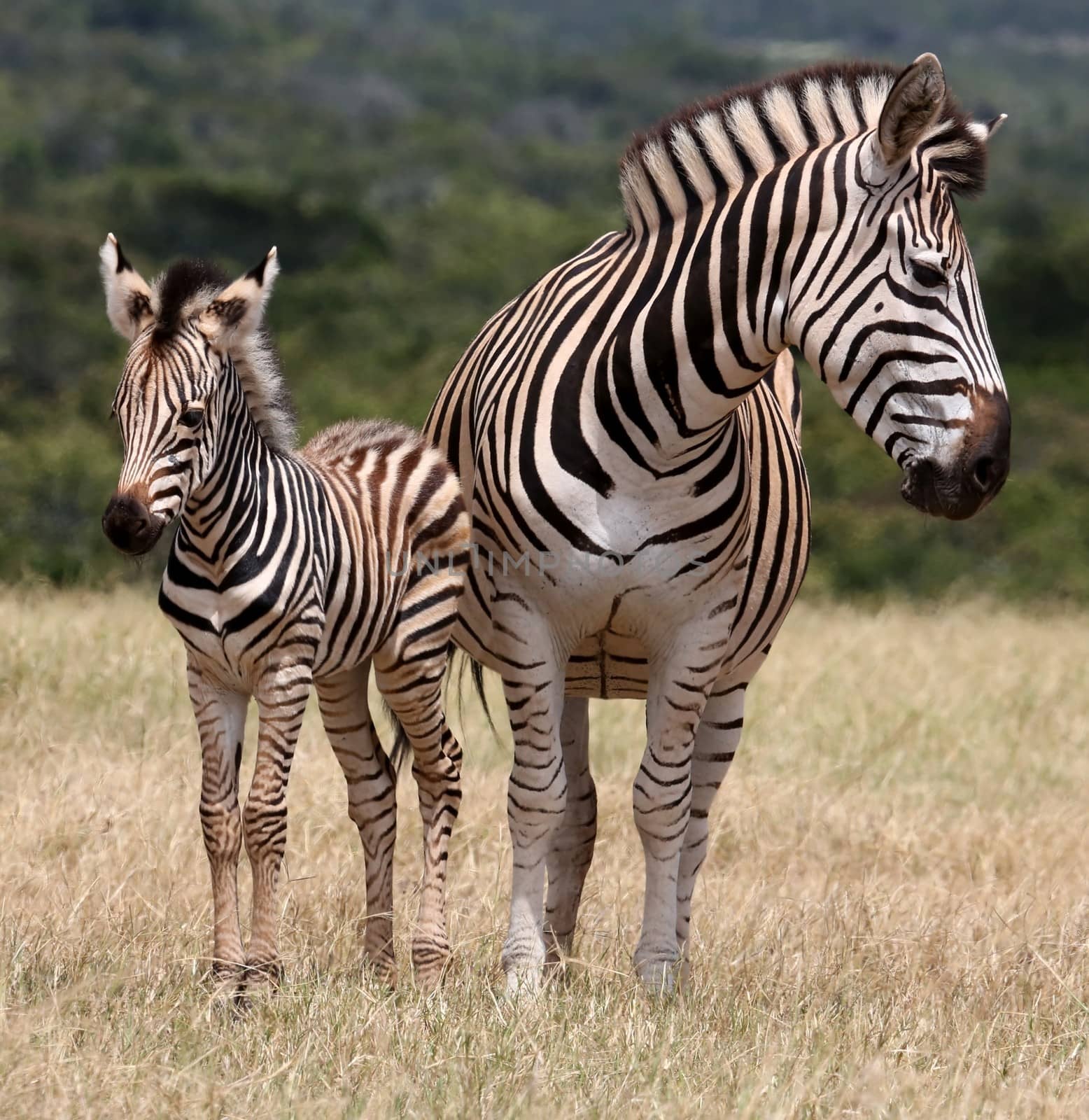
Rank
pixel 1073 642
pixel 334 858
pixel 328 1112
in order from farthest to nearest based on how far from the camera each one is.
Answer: pixel 1073 642 < pixel 334 858 < pixel 328 1112

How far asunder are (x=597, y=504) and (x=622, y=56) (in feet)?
366

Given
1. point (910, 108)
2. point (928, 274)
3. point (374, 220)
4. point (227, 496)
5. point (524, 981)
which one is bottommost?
point (524, 981)

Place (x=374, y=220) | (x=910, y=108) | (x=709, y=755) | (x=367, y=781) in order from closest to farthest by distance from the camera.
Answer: (x=910, y=108) → (x=367, y=781) → (x=709, y=755) → (x=374, y=220)

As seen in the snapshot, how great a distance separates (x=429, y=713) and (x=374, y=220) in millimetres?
33456

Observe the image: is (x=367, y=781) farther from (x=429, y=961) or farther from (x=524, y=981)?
(x=524, y=981)

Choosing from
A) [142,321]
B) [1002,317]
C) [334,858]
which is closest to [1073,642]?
[334,858]

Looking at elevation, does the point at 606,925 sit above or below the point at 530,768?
below

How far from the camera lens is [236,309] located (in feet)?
15.5

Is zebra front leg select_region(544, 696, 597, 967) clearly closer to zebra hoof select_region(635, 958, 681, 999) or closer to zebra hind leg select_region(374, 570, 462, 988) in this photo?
zebra hind leg select_region(374, 570, 462, 988)

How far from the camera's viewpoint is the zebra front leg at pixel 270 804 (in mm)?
4727

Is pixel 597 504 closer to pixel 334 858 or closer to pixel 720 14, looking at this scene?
pixel 334 858

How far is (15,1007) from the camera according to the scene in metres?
4.48

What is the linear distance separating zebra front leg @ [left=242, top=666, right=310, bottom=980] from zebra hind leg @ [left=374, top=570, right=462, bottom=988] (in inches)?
23.6

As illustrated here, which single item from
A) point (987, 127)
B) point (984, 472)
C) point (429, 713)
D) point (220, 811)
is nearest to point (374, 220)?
point (429, 713)
